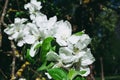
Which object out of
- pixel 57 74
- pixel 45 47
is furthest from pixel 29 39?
pixel 57 74

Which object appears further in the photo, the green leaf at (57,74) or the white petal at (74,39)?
the white petal at (74,39)

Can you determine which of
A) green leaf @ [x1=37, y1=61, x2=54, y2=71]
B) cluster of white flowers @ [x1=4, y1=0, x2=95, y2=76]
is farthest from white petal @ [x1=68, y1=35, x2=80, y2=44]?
green leaf @ [x1=37, y1=61, x2=54, y2=71]

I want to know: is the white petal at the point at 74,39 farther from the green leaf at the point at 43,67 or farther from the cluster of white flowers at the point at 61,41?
the green leaf at the point at 43,67

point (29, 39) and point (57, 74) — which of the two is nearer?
point (57, 74)

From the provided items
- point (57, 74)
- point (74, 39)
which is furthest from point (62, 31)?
point (57, 74)

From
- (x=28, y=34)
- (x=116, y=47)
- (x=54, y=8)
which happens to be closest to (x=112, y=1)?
(x=54, y=8)

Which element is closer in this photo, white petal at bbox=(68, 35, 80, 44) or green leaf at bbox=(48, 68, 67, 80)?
green leaf at bbox=(48, 68, 67, 80)

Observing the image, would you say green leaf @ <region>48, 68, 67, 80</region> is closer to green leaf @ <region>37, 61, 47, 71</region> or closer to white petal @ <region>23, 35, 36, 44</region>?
green leaf @ <region>37, 61, 47, 71</region>

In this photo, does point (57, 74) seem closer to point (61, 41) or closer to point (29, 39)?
point (61, 41)

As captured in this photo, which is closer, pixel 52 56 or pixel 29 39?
pixel 52 56

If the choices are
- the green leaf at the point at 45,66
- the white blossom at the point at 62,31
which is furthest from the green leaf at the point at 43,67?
the white blossom at the point at 62,31

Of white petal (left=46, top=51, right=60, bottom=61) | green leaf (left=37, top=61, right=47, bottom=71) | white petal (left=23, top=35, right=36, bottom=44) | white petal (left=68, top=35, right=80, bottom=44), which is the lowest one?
green leaf (left=37, top=61, right=47, bottom=71)

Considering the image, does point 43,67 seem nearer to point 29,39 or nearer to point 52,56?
point 52,56
